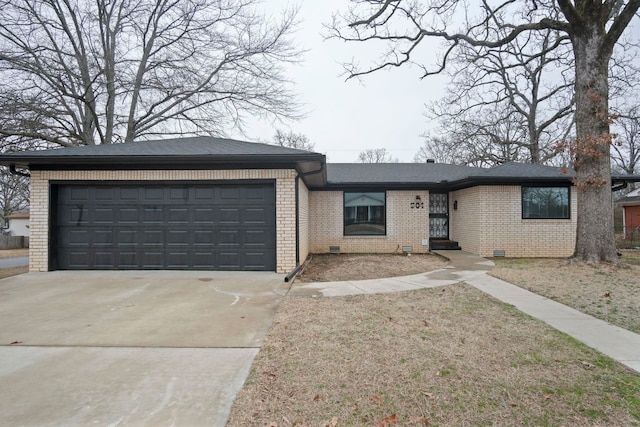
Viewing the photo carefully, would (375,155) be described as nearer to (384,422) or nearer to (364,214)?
(364,214)

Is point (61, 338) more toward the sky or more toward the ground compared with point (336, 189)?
more toward the ground

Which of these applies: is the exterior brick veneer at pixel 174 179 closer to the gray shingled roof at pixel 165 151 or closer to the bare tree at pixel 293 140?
the gray shingled roof at pixel 165 151

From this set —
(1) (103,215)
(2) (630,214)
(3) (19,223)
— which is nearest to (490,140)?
(2) (630,214)

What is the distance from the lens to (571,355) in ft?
11.0

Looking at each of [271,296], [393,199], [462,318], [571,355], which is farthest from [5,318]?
[393,199]

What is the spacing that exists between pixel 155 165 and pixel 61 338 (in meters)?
5.02

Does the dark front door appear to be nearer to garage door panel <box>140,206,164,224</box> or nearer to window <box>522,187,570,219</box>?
window <box>522,187,570,219</box>

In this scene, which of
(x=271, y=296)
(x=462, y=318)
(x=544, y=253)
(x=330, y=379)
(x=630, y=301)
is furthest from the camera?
(x=544, y=253)

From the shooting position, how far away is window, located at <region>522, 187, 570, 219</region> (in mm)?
11211

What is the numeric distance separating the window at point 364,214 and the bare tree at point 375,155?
3116 centimetres

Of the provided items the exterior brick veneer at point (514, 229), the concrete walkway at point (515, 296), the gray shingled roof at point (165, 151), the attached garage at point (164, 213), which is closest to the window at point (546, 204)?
the exterior brick veneer at point (514, 229)

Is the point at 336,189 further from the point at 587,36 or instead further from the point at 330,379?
the point at 330,379

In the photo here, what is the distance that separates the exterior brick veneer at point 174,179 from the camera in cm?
787

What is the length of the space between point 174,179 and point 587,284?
9.54 meters
